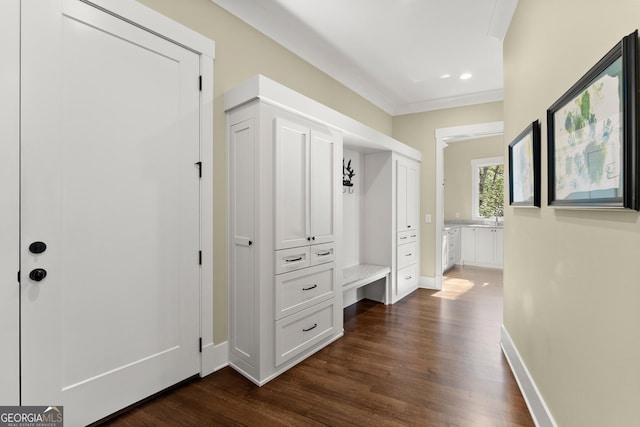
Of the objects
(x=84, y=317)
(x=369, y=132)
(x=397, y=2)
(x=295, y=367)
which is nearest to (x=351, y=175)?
(x=369, y=132)

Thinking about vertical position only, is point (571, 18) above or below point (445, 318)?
above

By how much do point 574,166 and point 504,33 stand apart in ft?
7.01

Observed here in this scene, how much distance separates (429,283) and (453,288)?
1.26ft

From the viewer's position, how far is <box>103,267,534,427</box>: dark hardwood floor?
6.21 feet

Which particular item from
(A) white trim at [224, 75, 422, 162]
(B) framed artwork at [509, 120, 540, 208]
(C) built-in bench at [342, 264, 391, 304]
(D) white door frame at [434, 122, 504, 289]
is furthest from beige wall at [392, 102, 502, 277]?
(B) framed artwork at [509, 120, 540, 208]

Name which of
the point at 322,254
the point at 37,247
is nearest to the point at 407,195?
the point at 322,254

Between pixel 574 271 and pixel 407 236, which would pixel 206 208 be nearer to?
pixel 574 271

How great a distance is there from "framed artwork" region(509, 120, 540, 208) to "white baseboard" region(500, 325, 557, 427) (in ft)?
3.57

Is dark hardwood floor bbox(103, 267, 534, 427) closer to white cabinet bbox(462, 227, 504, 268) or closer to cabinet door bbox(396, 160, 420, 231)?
cabinet door bbox(396, 160, 420, 231)

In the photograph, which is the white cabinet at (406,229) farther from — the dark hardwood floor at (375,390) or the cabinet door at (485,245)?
the cabinet door at (485,245)

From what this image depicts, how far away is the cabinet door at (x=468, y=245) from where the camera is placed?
6.87m

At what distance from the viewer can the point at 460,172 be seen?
7406 millimetres

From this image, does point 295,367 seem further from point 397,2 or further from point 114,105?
point 397,2

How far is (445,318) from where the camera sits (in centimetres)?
363
